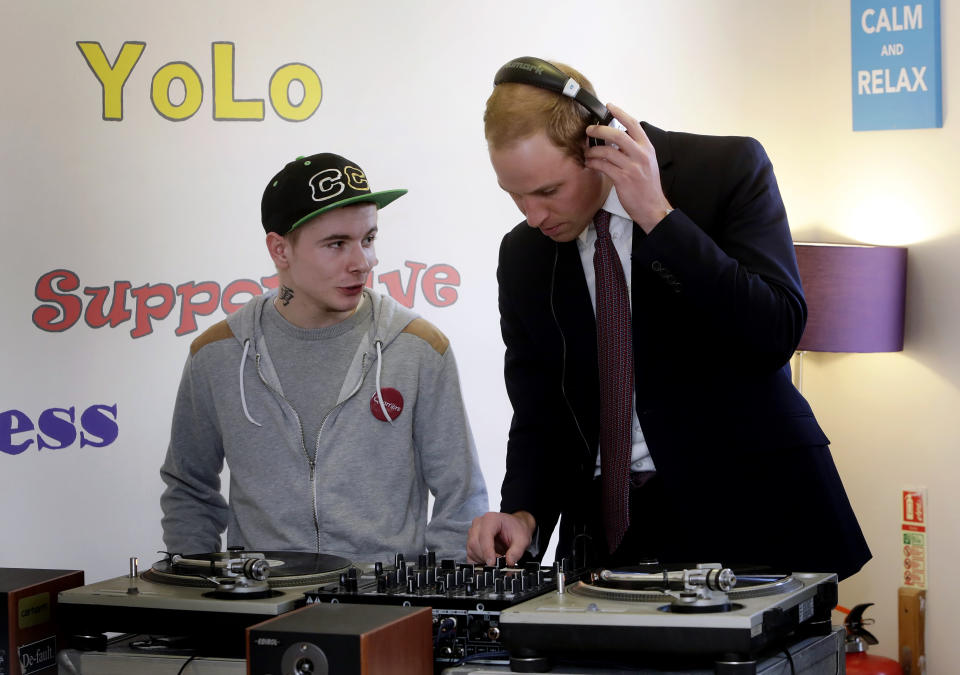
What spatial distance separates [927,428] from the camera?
11.0ft

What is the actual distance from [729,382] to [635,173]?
1.15ft

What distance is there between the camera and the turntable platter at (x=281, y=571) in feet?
4.87

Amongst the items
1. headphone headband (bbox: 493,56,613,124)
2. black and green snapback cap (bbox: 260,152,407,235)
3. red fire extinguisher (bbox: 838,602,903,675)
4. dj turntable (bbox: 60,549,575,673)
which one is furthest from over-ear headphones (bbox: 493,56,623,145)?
red fire extinguisher (bbox: 838,602,903,675)

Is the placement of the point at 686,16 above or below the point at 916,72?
above

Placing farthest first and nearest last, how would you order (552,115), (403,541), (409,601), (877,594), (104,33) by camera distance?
1. (877,594)
2. (104,33)
3. (403,541)
4. (552,115)
5. (409,601)

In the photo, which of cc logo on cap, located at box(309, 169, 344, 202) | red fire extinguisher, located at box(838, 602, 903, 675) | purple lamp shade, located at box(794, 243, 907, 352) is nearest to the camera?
cc logo on cap, located at box(309, 169, 344, 202)

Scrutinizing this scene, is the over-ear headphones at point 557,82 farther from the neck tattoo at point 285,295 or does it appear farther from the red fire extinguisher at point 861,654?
the red fire extinguisher at point 861,654

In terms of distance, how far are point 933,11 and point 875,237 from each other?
689 mm

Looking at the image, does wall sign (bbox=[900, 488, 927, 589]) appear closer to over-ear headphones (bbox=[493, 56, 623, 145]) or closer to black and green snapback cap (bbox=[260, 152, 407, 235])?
black and green snapback cap (bbox=[260, 152, 407, 235])

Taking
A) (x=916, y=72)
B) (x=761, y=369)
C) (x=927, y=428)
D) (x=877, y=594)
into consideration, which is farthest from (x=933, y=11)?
(x=761, y=369)

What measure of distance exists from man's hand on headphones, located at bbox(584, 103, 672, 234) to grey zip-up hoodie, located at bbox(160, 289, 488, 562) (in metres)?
0.70

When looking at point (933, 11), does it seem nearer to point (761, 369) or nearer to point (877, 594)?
point (877, 594)

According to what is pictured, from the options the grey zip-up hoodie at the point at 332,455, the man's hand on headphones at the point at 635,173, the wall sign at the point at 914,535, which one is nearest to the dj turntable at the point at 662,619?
the man's hand on headphones at the point at 635,173

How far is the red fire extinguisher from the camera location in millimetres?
3154
